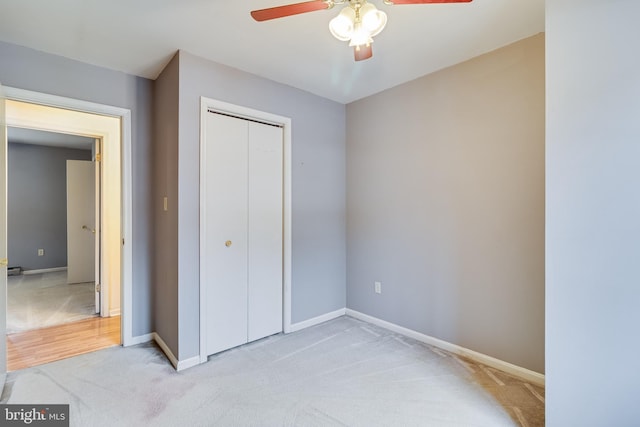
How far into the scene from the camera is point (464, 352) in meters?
2.46

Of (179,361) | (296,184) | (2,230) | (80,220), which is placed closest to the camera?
(2,230)

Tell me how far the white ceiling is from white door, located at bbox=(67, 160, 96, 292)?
3.02 meters

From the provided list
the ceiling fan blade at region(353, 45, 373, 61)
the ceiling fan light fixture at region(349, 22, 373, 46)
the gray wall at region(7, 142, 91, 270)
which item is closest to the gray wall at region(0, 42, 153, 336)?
the ceiling fan blade at region(353, 45, 373, 61)

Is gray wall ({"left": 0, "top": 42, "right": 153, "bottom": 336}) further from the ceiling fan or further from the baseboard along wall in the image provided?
the ceiling fan

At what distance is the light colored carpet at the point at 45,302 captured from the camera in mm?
3162

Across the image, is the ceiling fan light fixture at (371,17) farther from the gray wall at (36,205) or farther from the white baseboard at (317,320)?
the gray wall at (36,205)

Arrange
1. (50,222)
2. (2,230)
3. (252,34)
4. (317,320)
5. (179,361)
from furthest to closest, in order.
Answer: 1. (50,222)
2. (317,320)
3. (179,361)
4. (252,34)
5. (2,230)

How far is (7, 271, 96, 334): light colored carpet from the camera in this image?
10.4 feet

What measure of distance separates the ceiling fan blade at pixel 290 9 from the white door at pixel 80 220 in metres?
4.69

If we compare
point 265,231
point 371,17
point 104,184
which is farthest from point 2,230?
point 371,17
